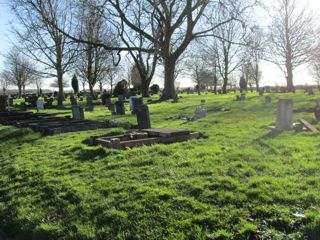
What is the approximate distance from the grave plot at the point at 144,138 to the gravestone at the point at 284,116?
229 cm

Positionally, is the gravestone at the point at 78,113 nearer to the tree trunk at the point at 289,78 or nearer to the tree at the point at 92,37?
the tree at the point at 92,37

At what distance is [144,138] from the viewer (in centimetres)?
887

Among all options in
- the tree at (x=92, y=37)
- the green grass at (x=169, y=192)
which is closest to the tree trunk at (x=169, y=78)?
the tree at (x=92, y=37)

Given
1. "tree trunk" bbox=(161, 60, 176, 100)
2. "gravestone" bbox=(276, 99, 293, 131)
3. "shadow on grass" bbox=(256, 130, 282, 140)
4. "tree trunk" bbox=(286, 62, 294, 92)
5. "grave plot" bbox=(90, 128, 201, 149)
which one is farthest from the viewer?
"tree trunk" bbox=(286, 62, 294, 92)

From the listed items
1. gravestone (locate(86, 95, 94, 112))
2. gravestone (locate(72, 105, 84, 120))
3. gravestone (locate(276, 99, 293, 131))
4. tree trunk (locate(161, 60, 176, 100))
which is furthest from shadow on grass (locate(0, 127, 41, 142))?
tree trunk (locate(161, 60, 176, 100))

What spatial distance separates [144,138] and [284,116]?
12.9ft

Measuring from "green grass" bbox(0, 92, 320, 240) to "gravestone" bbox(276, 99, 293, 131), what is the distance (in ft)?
5.73

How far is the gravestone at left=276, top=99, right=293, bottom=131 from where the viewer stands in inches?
376

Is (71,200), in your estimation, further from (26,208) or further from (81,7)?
Answer: (81,7)

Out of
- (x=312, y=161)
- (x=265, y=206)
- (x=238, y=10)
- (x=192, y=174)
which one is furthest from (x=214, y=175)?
A: (x=238, y=10)

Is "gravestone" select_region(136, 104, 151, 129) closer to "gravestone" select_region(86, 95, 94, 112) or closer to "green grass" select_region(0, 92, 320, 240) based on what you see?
"green grass" select_region(0, 92, 320, 240)

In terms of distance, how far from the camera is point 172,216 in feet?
13.2

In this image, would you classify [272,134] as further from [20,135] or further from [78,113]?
[78,113]

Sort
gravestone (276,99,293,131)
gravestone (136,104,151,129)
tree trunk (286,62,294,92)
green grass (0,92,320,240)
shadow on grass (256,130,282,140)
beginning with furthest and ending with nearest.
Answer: tree trunk (286,62,294,92), gravestone (136,104,151,129), gravestone (276,99,293,131), shadow on grass (256,130,282,140), green grass (0,92,320,240)
